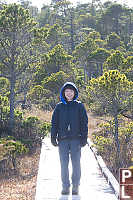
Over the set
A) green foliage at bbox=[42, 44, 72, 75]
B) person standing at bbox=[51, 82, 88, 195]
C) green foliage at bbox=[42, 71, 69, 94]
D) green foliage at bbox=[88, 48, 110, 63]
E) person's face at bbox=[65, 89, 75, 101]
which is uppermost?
green foliage at bbox=[88, 48, 110, 63]

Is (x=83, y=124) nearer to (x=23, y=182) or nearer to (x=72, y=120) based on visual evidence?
(x=72, y=120)

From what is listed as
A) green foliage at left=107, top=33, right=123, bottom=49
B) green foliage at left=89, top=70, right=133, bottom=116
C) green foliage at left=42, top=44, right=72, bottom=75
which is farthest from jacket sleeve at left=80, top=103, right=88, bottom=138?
green foliage at left=107, top=33, right=123, bottom=49

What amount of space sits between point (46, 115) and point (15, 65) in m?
4.76

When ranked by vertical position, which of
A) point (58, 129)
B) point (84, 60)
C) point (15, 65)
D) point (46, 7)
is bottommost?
point (58, 129)

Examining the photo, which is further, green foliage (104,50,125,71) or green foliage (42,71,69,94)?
green foliage (42,71,69,94)

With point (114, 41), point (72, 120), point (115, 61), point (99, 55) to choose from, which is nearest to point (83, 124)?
point (72, 120)

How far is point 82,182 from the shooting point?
6.12 metres

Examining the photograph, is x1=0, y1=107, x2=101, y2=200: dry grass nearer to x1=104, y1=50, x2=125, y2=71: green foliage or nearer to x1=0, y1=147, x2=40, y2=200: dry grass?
x1=0, y1=147, x2=40, y2=200: dry grass

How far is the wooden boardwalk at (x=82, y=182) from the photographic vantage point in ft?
17.1

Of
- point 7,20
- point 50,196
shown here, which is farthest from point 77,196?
point 7,20

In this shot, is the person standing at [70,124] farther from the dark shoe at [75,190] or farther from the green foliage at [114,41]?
the green foliage at [114,41]

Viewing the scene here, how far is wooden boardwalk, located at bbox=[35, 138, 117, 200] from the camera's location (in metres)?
5.22

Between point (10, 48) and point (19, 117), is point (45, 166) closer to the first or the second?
point (19, 117)

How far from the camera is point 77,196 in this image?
5.08 meters
